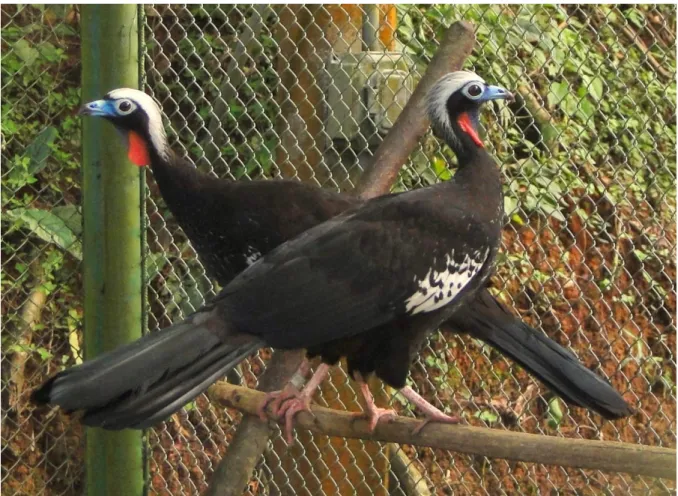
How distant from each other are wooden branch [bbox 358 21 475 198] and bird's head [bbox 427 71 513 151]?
0.62 feet

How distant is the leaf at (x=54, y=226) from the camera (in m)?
3.88

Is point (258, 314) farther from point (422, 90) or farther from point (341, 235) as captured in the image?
point (422, 90)

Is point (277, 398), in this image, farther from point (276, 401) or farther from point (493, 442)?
point (493, 442)

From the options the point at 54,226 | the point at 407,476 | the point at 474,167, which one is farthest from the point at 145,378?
the point at 407,476

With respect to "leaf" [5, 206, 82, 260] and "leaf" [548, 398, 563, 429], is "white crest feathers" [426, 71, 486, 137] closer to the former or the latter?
"leaf" [5, 206, 82, 260]

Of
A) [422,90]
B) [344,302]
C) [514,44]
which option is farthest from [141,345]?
[514,44]

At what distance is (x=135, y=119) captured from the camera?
3.25 metres

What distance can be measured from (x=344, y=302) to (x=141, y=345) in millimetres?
541

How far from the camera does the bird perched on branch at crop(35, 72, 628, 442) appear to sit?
8.39ft

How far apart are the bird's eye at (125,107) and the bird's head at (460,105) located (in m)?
0.91

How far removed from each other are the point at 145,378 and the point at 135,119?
3.48 ft

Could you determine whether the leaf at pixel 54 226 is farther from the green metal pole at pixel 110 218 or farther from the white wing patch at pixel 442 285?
the white wing patch at pixel 442 285

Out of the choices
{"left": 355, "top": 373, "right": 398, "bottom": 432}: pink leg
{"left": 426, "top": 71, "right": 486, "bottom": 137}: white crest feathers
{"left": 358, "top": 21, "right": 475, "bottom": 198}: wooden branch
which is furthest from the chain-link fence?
{"left": 355, "top": 373, "right": 398, "bottom": 432}: pink leg

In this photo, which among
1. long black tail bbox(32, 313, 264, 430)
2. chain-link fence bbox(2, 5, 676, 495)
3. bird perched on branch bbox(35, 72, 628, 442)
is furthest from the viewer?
chain-link fence bbox(2, 5, 676, 495)
